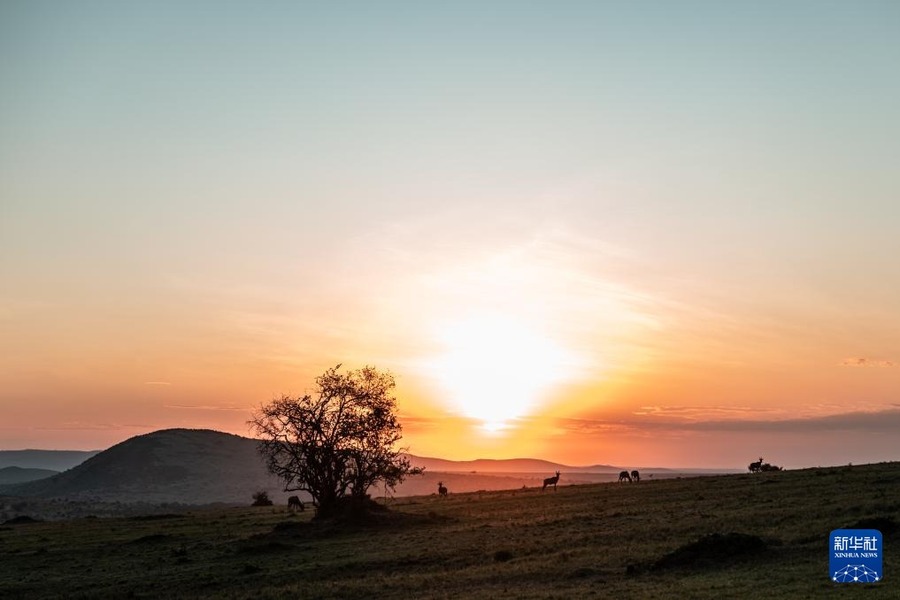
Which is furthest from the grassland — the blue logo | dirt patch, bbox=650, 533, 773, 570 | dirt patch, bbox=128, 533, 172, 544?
the blue logo

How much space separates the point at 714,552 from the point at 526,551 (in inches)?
379

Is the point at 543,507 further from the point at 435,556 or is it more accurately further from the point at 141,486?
the point at 141,486

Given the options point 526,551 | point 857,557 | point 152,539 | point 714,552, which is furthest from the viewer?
point 152,539

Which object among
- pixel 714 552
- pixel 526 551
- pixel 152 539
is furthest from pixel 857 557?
pixel 152 539

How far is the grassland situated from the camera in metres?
28.9

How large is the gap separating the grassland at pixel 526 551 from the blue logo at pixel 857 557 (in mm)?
545

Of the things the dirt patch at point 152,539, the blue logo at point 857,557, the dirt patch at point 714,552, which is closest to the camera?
the blue logo at point 857,557

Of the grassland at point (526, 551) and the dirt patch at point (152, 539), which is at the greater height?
the grassland at point (526, 551)

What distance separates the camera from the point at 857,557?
2664 centimetres

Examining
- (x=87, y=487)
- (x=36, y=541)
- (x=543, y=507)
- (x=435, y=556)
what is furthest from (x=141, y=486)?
(x=435, y=556)

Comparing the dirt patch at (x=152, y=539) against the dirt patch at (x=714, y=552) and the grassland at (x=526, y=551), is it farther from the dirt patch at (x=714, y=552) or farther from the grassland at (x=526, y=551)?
the dirt patch at (x=714, y=552)

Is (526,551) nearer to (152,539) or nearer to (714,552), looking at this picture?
(714,552)

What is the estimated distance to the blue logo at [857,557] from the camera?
25.2 m

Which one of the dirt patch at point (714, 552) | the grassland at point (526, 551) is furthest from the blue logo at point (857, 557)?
the dirt patch at point (714, 552)
